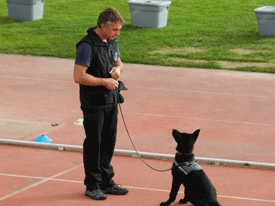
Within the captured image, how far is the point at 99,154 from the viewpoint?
528 centimetres

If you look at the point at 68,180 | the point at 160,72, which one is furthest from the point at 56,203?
the point at 160,72

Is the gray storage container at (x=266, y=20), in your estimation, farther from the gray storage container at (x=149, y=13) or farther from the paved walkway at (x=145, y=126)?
the paved walkway at (x=145, y=126)

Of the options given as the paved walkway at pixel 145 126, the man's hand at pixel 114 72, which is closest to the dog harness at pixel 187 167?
the paved walkway at pixel 145 126

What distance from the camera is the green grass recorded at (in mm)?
16062

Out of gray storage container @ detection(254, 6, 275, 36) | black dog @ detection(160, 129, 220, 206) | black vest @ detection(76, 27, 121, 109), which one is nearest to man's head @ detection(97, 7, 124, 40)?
black vest @ detection(76, 27, 121, 109)

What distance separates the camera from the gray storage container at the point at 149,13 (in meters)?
19.5

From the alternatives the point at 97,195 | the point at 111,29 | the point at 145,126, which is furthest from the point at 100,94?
the point at 145,126

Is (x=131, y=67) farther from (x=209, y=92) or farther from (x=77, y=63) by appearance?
(x=77, y=63)

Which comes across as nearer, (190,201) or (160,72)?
(190,201)

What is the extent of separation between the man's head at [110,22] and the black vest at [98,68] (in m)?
0.14

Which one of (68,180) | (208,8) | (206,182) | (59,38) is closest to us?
(206,182)

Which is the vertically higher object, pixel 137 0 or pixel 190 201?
pixel 137 0

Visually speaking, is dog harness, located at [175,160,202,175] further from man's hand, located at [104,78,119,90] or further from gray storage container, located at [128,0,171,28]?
gray storage container, located at [128,0,171,28]

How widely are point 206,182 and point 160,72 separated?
29.7ft
